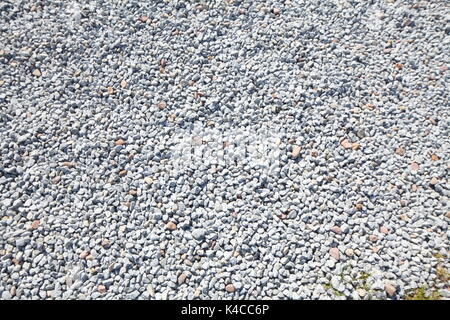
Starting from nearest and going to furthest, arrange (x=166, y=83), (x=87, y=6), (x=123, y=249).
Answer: (x=123, y=249) < (x=166, y=83) < (x=87, y=6)

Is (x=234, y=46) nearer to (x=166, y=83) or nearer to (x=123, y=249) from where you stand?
(x=166, y=83)

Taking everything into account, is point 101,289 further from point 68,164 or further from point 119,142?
point 119,142

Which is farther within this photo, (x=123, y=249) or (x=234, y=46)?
(x=234, y=46)

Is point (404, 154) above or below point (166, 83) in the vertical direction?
below

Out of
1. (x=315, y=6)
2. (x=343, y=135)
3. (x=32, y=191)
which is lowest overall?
(x=32, y=191)

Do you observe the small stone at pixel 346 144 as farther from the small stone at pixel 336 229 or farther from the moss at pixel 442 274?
the moss at pixel 442 274

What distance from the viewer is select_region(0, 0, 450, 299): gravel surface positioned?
Result: 354 cm

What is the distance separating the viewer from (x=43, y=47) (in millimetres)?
5168

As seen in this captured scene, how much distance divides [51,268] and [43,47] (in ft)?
10.4

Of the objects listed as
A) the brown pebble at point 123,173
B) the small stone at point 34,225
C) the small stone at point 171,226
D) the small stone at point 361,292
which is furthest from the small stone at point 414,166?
the small stone at point 34,225

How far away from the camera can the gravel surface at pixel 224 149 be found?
11.6 feet

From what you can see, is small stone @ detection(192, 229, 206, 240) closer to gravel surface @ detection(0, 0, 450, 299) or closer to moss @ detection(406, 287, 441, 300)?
gravel surface @ detection(0, 0, 450, 299)
